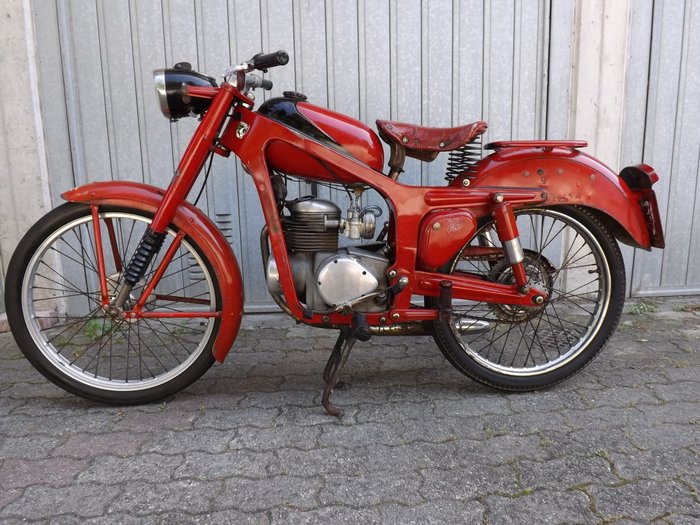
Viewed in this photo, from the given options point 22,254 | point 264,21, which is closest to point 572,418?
point 22,254

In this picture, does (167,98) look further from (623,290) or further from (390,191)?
(623,290)

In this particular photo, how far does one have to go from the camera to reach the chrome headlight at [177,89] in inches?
86.2

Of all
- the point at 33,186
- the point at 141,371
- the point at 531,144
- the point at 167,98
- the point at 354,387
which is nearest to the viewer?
the point at 167,98

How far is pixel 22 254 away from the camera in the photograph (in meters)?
2.29

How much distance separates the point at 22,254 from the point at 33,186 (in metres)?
1.33

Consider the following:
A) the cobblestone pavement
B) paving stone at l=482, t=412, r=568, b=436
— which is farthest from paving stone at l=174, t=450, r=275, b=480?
paving stone at l=482, t=412, r=568, b=436

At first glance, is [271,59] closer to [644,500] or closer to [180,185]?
[180,185]

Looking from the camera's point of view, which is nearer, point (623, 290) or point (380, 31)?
point (623, 290)

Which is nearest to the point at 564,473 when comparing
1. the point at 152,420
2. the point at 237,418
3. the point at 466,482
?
the point at 466,482

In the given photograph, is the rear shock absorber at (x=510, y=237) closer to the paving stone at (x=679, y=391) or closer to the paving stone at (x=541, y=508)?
the paving stone at (x=679, y=391)

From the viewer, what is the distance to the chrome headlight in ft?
7.19

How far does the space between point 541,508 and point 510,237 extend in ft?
3.61

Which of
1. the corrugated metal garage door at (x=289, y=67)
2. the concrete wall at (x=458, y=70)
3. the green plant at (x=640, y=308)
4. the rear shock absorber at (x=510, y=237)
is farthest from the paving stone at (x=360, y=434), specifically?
the green plant at (x=640, y=308)

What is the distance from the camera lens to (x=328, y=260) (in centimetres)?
233
